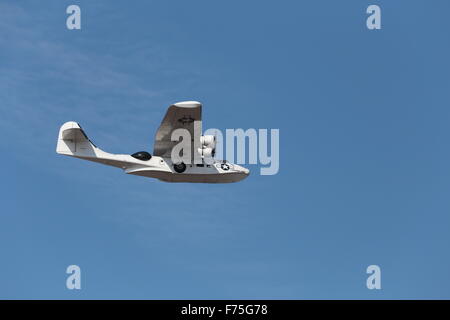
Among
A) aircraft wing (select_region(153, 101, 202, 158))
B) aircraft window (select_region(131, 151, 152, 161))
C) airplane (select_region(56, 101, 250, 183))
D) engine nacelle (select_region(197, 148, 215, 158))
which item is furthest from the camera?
engine nacelle (select_region(197, 148, 215, 158))

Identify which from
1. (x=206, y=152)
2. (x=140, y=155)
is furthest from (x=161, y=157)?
(x=206, y=152)

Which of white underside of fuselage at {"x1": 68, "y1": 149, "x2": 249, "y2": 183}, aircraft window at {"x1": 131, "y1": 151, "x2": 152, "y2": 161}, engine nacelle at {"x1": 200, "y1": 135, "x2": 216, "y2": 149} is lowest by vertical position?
white underside of fuselage at {"x1": 68, "y1": 149, "x2": 249, "y2": 183}

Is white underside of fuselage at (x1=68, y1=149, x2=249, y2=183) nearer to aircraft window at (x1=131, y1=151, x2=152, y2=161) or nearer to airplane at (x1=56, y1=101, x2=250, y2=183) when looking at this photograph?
airplane at (x1=56, y1=101, x2=250, y2=183)

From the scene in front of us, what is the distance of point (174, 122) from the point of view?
44.4 metres

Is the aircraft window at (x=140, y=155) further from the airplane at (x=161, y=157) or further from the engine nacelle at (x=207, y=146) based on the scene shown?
the engine nacelle at (x=207, y=146)

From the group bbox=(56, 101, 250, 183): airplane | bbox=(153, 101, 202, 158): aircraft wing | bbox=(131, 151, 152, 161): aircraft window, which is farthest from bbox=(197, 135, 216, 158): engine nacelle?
bbox=(131, 151, 152, 161): aircraft window

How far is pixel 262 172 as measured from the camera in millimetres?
46281

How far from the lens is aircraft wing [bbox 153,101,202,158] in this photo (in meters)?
42.6

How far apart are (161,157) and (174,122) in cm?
290
